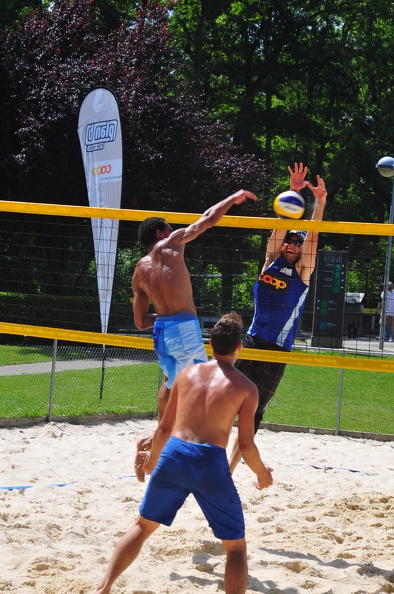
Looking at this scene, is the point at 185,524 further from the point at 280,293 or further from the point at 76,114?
the point at 76,114

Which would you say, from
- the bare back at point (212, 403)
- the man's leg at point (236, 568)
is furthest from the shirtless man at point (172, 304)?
the man's leg at point (236, 568)

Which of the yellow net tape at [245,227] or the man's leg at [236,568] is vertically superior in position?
the yellow net tape at [245,227]

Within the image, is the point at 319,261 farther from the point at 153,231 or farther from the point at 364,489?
the point at 153,231

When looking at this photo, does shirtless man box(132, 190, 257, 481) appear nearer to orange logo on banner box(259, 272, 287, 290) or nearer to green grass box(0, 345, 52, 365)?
orange logo on banner box(259, 272, 287, 290)

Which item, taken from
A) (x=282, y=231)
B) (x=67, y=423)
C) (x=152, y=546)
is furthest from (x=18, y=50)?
(x=152, y=546)

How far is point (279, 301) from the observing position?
5.50 meters

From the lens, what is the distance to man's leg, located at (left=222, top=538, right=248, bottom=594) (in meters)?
3.35

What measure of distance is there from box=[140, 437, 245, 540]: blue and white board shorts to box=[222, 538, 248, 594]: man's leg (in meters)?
0.05

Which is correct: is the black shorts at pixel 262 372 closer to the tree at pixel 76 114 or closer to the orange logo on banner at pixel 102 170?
the orange logo on banner at pixel 102 170

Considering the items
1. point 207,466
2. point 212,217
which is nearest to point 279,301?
point 212,217

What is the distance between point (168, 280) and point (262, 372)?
1.32 meters

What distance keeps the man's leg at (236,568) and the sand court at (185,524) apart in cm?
67

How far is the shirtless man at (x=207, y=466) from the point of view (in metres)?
3.33

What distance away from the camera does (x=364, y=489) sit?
250 inches
